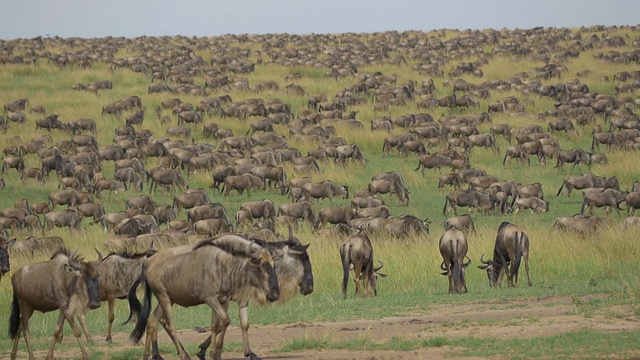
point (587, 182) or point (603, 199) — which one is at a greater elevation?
point (587, 182)

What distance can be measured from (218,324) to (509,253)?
7893mm

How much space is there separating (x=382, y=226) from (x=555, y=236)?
3.85 meters

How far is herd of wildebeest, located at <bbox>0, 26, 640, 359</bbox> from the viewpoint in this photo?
422 inches

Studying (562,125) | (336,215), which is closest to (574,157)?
(562,125)

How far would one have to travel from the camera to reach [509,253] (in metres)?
16.8

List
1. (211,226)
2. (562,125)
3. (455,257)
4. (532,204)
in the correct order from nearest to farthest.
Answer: (455,257) → (211,226) → (532,204) → (562,125)

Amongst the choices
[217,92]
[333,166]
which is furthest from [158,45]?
[333,166]

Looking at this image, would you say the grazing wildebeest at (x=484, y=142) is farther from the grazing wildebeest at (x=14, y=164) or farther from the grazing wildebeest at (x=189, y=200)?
the grazing wildebeest at (x=14, y=164)

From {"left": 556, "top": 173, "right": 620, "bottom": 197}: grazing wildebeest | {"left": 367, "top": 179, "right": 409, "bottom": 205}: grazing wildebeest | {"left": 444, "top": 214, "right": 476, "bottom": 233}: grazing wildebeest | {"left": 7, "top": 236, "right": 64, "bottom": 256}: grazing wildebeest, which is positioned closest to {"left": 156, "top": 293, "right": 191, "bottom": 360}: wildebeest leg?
{"left": 7, "top": 236, "right": 64, "bottom": 256}: grazing wildebeest

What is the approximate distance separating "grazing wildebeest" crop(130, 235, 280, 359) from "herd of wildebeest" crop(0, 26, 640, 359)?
15mm

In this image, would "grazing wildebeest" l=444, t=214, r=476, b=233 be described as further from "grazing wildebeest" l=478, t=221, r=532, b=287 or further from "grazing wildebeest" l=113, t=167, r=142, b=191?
"grazing wildebeest" l=113, t=167, r=142, b=191

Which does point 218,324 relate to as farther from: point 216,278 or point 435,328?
point 435,328

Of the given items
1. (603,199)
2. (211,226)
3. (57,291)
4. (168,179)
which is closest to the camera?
(57,291)

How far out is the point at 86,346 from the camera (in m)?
12.0
